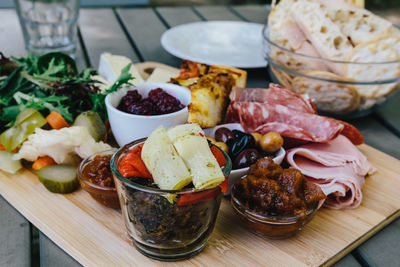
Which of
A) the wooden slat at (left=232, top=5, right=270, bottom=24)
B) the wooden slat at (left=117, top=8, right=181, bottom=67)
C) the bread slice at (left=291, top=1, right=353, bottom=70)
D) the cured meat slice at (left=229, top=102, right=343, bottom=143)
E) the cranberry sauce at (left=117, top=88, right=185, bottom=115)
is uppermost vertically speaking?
the bread slice at (left=291, top=1, right=353, bottom=70)

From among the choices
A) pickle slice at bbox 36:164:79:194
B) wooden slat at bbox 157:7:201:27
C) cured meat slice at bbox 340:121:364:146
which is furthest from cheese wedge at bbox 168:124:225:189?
wooden slat at bbox 157:7:201:27

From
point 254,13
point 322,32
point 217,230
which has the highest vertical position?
point 322,32

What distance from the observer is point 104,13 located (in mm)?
3105

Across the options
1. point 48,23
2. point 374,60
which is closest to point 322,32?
point 374,60

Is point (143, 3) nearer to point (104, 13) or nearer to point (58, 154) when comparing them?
point (104, 13)

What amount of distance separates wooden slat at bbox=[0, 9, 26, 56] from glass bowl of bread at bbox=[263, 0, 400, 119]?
1.43 metres

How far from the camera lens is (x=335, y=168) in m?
1.26

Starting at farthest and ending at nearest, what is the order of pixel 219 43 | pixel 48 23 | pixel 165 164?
pixel 219 43, pixel 48 23, pixel 165 164

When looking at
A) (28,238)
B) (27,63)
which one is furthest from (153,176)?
(27,63)

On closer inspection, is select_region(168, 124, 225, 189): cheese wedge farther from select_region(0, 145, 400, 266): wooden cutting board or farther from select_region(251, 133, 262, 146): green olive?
select_region(251, 133, 262, 146): green olive

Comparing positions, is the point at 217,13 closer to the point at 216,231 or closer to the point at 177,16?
the point at 177,16

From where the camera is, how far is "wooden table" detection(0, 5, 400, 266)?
3.33 feet

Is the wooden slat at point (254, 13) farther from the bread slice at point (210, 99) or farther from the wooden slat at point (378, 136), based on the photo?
the bread slice at point (210, 99)

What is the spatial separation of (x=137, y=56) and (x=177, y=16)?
0.99 metres
